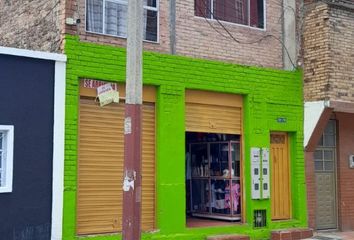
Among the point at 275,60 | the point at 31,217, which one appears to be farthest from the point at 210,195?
the point at 31,217

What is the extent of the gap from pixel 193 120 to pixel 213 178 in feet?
7.71

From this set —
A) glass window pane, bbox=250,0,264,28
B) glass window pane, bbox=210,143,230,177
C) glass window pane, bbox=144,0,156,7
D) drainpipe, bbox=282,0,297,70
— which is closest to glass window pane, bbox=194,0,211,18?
glass window pane, bbox=144,0,156,7

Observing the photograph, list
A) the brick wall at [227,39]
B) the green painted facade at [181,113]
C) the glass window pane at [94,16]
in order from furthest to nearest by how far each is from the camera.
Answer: the brick wall at [227,39] → the glass window pane at [94,16] → the green painted facade at [181,113]

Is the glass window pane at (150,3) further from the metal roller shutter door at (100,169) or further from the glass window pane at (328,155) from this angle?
the glass window pane at (328,155)

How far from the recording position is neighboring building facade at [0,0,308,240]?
1071 centimetres

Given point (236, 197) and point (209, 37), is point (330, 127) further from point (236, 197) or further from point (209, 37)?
point (209, 37)

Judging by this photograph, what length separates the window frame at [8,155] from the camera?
9.55 m

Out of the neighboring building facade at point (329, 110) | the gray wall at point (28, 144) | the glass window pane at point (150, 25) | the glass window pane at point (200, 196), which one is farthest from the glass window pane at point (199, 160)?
the gray wall at point (28, 144)

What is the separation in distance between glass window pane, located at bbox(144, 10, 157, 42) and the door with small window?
5558mm

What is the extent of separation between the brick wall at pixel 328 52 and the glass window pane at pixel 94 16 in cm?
542

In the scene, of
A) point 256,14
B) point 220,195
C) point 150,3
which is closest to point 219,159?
point 220,195

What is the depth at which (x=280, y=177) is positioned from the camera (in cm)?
1384

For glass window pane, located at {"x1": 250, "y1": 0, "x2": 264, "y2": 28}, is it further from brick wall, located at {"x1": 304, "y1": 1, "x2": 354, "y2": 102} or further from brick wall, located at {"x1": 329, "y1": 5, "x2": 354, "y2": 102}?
brick wall, located at {"x1": 329, "y1": 5, "x2": 354, "y2": 102}

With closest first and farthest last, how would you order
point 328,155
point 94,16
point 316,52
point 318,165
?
1. point 94,16
2. point 316,52
3. point 318,165
4. point 328,155
